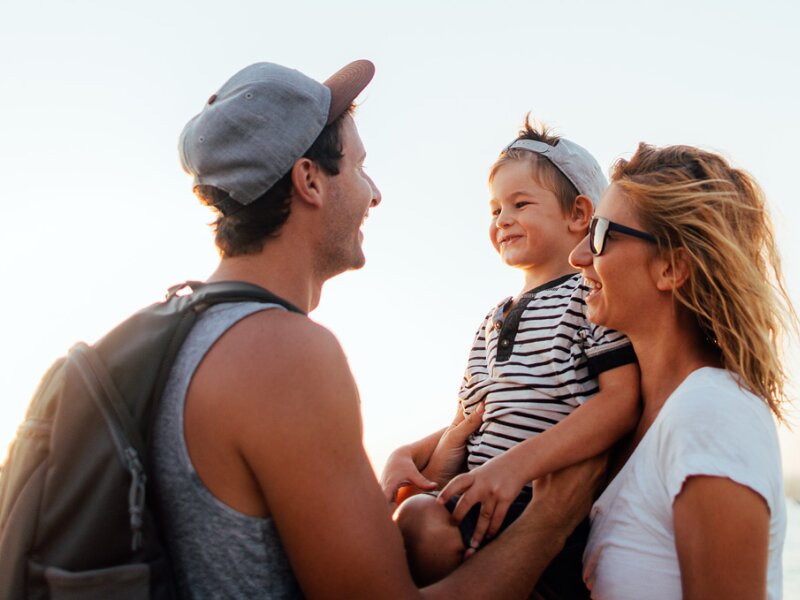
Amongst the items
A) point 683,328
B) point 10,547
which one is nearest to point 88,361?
point 10,547

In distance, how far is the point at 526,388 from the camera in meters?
3.27

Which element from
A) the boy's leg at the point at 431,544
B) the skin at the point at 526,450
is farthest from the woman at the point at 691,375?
the boy's leg at the point at 431,544

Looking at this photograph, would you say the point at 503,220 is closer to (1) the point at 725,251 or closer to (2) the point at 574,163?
(2) the point at 574,163

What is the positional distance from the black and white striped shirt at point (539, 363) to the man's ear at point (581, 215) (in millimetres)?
307

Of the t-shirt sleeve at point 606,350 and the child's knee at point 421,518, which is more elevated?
the t-shirt sleeve at point 606,350

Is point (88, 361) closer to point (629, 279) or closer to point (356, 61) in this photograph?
point (356, 61)

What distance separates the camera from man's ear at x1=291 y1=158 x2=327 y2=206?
262cm

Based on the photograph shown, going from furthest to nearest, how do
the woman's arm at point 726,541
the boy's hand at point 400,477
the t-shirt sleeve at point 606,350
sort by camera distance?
the boy's hand at point 400,477, the t-shirt sleeve at point 606,350, the woman's arm at point 726,541

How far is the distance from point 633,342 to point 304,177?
1.41m

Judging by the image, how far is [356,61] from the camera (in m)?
3.03

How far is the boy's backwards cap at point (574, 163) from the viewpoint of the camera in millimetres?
3689

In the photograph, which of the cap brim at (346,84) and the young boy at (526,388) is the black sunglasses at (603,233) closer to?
the young boy at (526,388)

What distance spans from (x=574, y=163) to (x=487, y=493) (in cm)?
184

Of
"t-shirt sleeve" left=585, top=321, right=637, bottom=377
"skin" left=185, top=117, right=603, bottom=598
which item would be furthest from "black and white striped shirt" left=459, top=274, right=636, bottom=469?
"skin" left=185, top=117, right=603, bottom=598
